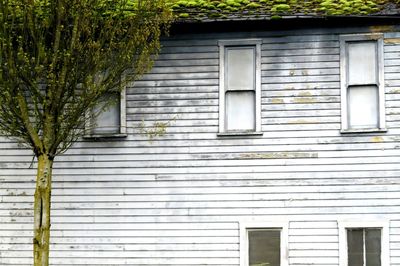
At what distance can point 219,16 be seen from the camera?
56.9ft

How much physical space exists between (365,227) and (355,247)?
43 centimetres

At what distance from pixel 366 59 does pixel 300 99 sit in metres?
1.48

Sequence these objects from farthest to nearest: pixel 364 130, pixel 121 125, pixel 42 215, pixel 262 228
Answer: pixel 121 125 → pixel 262 228 → pixel 364 130 → pixel 42 215

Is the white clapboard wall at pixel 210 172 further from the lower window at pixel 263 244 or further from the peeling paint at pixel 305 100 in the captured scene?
the lower window at pixel 263 244

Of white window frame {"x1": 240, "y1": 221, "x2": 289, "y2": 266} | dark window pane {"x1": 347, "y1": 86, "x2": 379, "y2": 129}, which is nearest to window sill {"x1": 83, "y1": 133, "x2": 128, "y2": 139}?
white window frame {"x1": 240, "y1": 221, "x2": 289, "y2": 266}

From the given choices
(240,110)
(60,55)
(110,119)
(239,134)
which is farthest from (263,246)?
(60,55)

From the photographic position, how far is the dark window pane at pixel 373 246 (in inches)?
658

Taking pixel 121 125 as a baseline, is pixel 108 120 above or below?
above

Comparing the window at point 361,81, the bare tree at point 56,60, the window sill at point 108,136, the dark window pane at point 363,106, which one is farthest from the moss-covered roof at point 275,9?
the window sill at point 108,136

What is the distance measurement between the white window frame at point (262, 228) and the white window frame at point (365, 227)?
3.31 feet

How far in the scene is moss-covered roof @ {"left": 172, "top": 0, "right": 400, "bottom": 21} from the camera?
17109 mm

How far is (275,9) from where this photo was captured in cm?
1744

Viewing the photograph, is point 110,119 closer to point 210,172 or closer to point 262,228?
point 210,172

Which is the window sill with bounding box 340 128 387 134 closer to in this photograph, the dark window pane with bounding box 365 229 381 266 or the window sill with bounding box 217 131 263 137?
the window sill with bounding box 217 131 263 137
